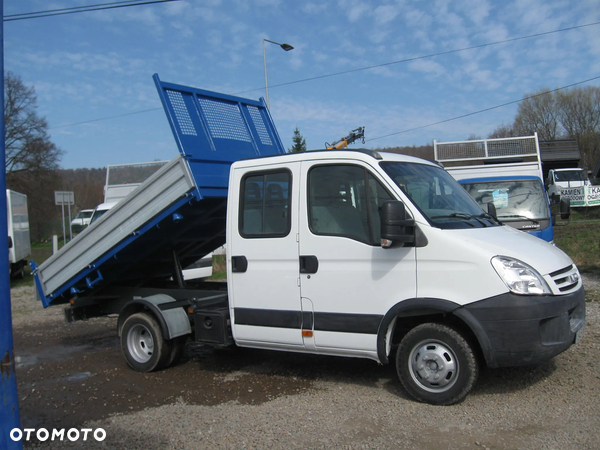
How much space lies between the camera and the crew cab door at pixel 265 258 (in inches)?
210

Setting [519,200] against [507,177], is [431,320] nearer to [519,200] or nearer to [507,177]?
[519,200]

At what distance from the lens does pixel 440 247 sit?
460 centimetres

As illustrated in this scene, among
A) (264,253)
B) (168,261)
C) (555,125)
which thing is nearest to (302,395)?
Answer: (264,253)

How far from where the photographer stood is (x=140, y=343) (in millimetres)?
6598

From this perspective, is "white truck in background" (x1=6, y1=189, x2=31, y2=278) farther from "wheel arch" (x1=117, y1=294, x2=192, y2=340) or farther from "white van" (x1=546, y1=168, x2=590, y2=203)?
"white van" (x1=546, y1=168, x2=590, y2=203)

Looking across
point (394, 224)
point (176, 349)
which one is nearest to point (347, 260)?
point (394, 224)

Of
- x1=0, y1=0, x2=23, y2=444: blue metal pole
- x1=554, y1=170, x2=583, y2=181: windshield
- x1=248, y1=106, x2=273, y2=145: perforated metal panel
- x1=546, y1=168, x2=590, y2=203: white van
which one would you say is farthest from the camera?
x1=554, y1=170, x2=583, y2=181: windshield

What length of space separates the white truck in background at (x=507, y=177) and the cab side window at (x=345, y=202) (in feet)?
12.2

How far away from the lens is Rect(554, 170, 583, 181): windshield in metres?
28.9

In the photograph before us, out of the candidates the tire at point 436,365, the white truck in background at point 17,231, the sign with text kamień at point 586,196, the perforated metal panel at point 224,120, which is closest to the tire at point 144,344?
the perforated metal panel at point 224,120

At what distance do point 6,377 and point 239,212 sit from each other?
3140mm

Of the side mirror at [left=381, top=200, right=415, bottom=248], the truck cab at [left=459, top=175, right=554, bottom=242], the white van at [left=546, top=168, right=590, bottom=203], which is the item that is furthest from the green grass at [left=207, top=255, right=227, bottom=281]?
the white van at [left=546, top=168, right=590, bottom=203]

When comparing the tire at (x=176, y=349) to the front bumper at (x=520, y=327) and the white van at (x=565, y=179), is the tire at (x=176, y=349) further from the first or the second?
the white van at (x=565, y=179)

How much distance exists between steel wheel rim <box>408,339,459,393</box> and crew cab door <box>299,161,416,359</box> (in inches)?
15.6
